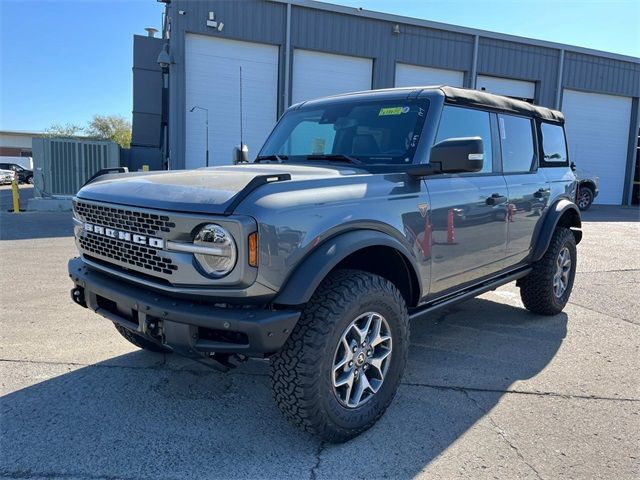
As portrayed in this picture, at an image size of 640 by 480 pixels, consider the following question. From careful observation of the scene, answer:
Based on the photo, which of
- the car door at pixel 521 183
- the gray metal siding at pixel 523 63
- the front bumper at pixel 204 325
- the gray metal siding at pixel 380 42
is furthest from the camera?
the gray metal siding at pixel 523 63

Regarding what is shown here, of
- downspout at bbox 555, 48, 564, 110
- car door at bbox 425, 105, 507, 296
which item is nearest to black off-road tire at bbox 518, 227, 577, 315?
car door at bbox 425, 105, 507, 296

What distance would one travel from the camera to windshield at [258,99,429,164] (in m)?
3.45

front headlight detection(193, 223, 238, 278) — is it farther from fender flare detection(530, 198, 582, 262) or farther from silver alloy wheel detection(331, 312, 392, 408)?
fender flare detection(530, 198, 582, 262)

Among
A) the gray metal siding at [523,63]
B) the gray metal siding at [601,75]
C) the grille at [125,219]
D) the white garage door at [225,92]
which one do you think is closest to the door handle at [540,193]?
the grille at [125,219]

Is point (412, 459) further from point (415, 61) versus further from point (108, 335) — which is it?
point (415, 61)

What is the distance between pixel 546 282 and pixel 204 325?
379 cm

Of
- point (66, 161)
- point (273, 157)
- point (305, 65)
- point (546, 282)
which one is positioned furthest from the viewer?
point (305, 65)

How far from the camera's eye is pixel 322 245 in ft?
8.38

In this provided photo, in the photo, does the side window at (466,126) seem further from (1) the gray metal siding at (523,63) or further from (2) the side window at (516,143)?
(1) the gray metal siding at (523,63)

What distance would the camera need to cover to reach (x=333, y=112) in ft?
13.1

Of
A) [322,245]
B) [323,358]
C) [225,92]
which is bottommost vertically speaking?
[323,358]

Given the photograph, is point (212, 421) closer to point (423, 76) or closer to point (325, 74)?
point (325, 74)

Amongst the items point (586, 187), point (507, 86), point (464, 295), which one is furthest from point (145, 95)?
point (464, 295)

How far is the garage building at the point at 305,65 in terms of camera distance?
15562mm
